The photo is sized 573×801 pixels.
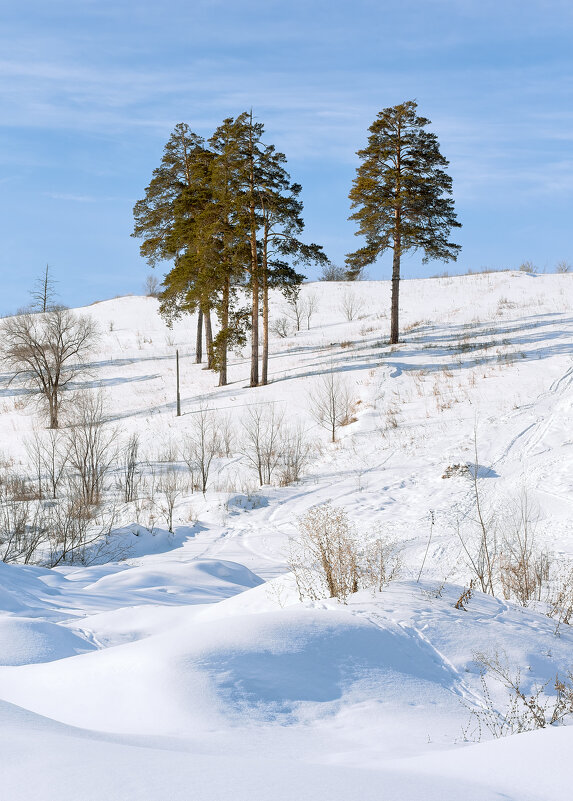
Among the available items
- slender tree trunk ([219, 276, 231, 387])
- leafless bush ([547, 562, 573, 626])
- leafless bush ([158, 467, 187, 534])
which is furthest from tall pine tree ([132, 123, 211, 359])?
leafless bush ([547, 562, 573, 626])

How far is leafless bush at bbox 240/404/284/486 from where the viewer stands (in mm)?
18953

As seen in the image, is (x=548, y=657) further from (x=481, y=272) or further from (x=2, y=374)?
(x=481, y=272)

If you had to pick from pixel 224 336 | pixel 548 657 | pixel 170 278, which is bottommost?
pixel 548 657

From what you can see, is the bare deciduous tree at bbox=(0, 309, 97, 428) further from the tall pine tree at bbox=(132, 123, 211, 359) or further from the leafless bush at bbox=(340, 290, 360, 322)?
the leafless bush at bbox=(340, 290, 360, 322)

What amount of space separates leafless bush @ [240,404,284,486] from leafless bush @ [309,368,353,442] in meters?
1.44

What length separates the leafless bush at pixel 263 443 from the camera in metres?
19.0

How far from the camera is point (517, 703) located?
A: 388 cm

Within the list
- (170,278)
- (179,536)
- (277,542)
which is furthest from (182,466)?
(170,278)

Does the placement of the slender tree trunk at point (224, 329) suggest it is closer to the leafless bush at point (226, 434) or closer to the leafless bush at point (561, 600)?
the leafless bush at point (226, 434)

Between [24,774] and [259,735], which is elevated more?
[24,774]

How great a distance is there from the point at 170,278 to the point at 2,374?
1887cm

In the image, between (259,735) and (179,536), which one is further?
(179,536)

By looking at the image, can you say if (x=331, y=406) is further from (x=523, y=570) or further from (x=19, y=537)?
(x=523, y=570)

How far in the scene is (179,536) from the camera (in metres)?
14.5
